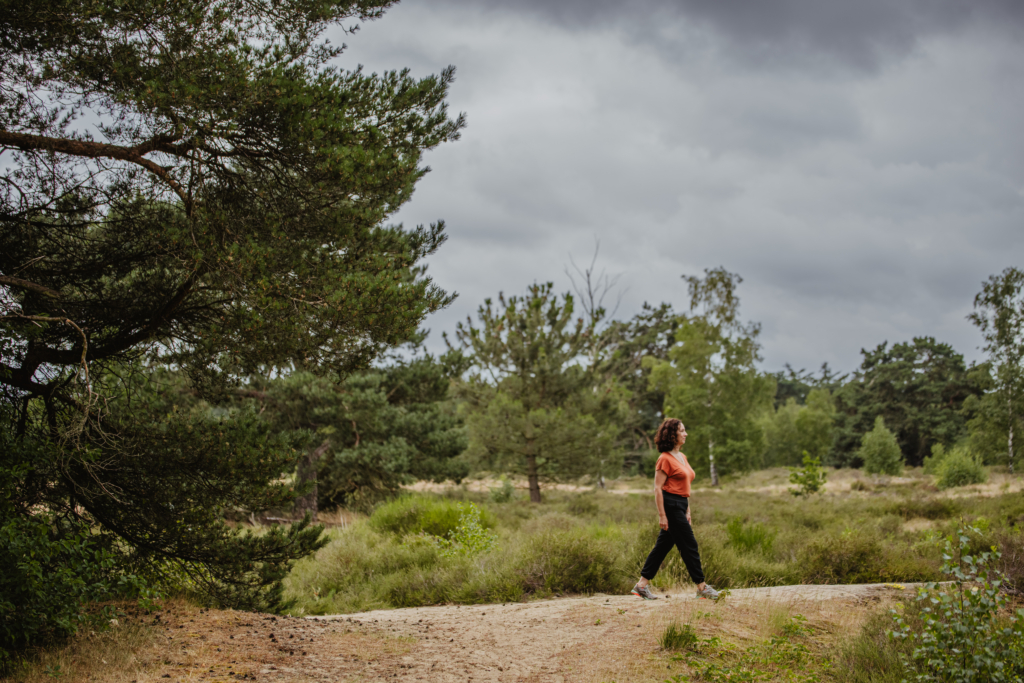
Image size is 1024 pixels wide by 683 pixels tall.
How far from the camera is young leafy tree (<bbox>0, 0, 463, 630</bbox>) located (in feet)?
16.8

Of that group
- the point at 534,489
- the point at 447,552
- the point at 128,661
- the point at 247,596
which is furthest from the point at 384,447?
the point at 128,661

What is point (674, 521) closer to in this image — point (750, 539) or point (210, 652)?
point (750, 539)

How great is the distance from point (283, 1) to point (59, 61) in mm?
2040

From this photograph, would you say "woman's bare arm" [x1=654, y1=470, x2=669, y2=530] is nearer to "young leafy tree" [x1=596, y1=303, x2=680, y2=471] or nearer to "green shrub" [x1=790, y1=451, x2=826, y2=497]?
"green shrub" [x1=790, y1=451, x2=826, y2=497]

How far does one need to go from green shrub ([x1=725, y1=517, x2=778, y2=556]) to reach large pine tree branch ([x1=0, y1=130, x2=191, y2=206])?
27.6 ft

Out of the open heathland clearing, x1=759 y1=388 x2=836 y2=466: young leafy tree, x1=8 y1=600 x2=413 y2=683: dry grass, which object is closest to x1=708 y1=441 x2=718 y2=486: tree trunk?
x1=759 y1=388 x2=836 y2=466: young leafy tree

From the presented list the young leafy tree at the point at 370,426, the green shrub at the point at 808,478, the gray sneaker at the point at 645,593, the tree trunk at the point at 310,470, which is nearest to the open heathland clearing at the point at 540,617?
the gray sneaker at the point at 645,593

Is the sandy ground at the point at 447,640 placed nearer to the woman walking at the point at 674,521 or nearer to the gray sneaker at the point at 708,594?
the gray sneaker at the point at 708,594

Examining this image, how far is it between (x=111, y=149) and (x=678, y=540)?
6615 millimetres

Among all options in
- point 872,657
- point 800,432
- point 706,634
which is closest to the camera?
point 872,657

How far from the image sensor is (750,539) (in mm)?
9328

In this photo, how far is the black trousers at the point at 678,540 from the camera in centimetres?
636

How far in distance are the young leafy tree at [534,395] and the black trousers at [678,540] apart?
37.4 ft

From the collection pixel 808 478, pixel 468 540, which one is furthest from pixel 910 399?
pixel 468 540
